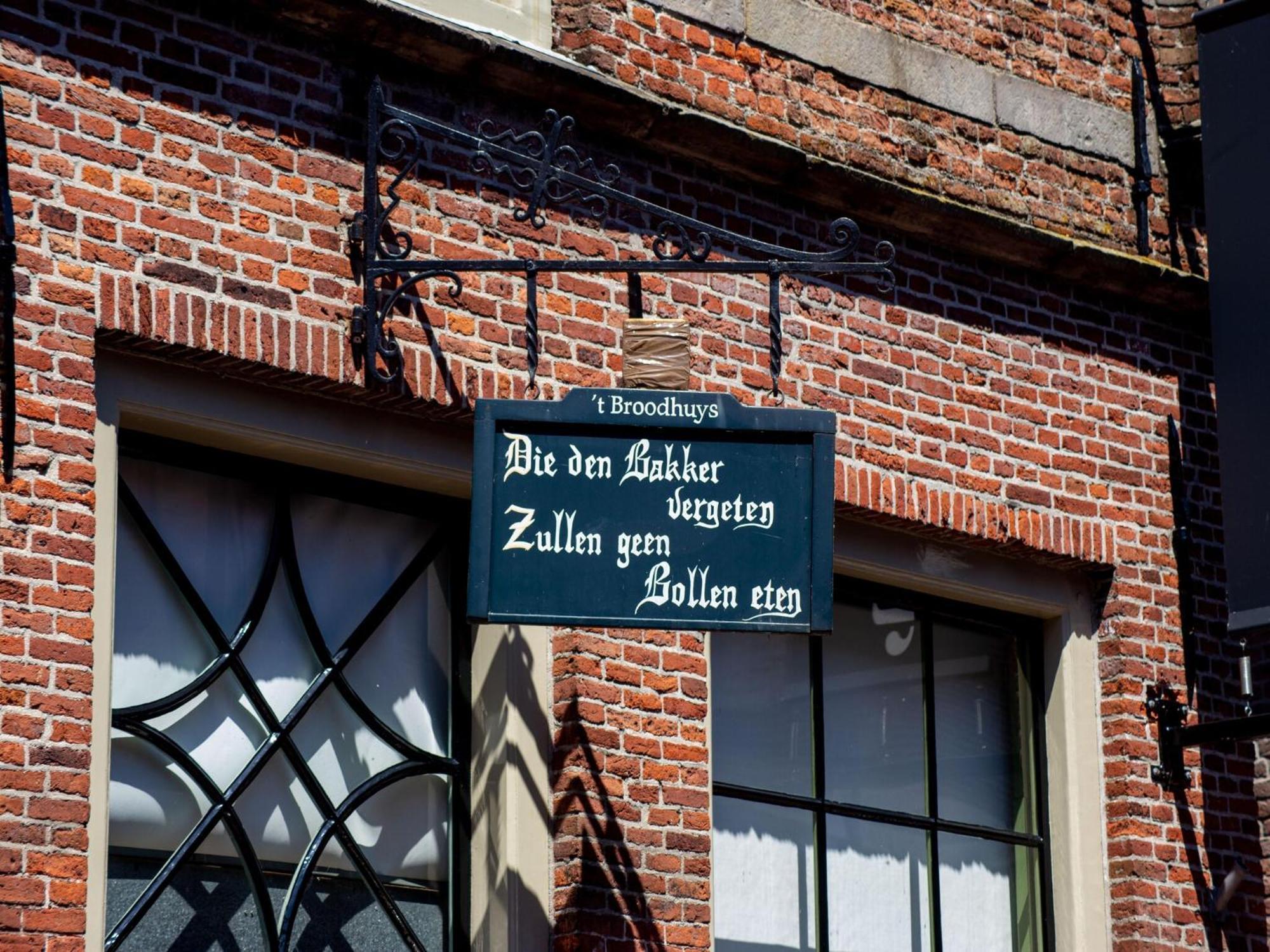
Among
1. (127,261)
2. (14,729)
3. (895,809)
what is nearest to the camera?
(14,729)

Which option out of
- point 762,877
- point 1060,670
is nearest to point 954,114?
point 1060,670

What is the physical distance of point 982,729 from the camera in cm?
902

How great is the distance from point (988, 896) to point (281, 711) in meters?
2.97

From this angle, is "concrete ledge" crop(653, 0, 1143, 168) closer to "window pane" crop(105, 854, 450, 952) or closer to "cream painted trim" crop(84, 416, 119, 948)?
"cream painted trim" crop(84, 416, 119, 948)

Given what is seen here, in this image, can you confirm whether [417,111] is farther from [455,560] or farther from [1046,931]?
[1046,931]

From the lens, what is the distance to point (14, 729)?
633cm

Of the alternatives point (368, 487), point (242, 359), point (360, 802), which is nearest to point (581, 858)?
point (360, 802)

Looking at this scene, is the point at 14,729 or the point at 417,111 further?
the point at 417,111

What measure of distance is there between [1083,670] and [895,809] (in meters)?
0.99

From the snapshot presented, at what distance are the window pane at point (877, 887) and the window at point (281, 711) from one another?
58.9 inches

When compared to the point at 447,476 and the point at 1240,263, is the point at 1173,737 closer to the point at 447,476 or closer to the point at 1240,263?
the point at 1240,263

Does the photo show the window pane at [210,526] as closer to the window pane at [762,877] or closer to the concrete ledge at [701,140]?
the concrete ledge at [701,140]

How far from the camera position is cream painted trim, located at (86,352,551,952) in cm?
700

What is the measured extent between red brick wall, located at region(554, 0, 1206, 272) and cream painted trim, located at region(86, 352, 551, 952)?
5.28 feet
